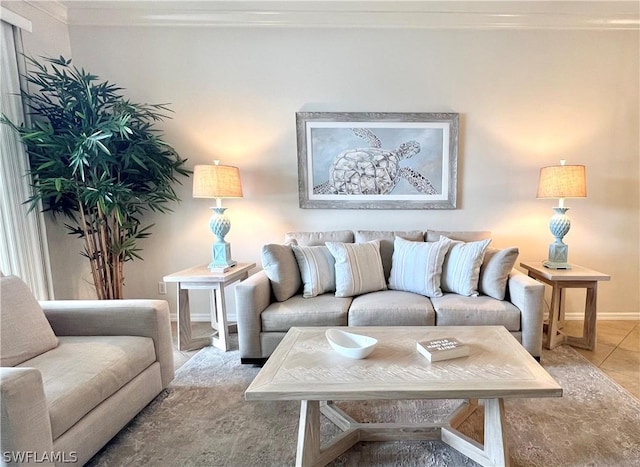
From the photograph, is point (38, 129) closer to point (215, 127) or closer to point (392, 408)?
point (215, 127)

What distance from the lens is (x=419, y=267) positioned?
2.42 m

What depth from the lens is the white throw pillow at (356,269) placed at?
240cm

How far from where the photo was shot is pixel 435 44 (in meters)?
2.83

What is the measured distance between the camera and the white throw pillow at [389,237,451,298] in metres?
2.39

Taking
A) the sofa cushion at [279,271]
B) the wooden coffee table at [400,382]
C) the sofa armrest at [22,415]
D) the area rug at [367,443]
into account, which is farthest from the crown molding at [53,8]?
the wooden coffee table at [400,382]

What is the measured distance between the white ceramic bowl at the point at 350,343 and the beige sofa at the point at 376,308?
1.95 feet

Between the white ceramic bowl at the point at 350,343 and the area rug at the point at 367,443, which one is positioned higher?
the white ceramic bowl at the point at 350,343

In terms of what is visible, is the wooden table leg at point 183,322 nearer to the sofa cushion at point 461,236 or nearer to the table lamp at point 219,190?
the table lamp at point 219,190

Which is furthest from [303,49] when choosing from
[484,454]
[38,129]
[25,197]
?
[484,454]

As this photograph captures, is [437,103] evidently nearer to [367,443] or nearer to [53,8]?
[367,443]

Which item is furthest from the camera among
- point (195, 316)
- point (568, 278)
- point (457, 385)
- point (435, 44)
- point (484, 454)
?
point (195, 316)

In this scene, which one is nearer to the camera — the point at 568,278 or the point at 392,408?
the point at 392,408

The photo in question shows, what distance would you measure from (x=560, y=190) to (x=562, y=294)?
791 mm

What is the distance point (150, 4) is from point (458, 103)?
110 inches
